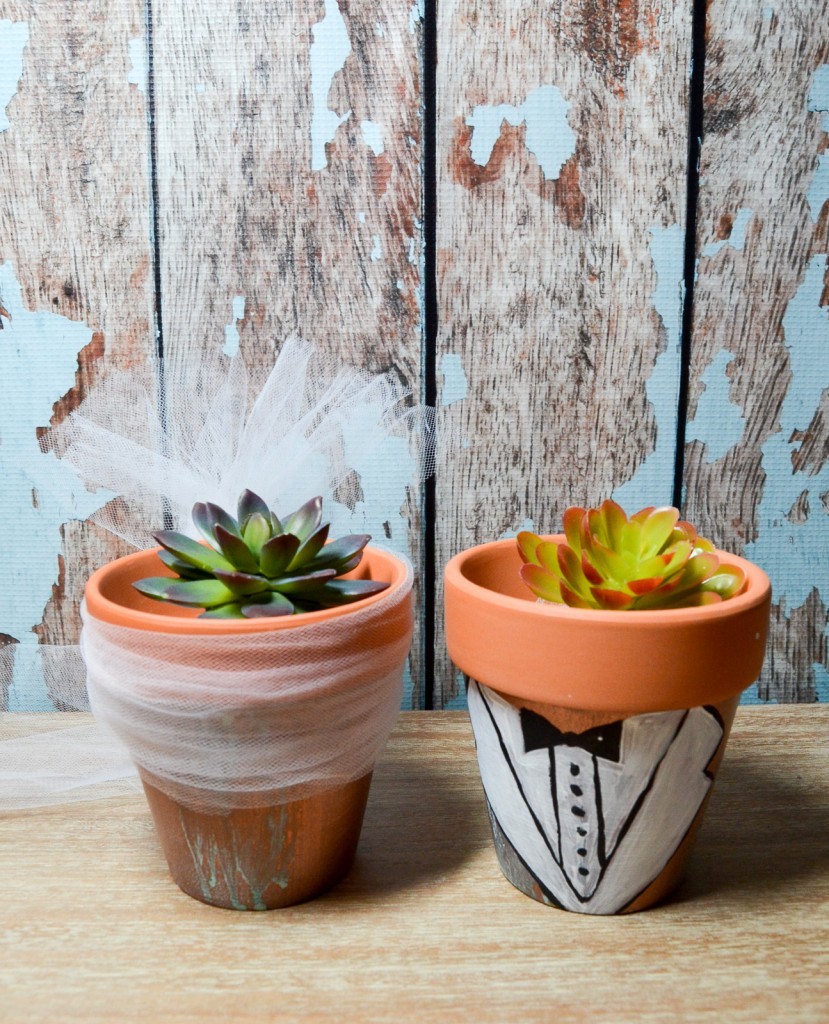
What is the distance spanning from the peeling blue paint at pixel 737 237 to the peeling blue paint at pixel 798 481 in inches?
2.1

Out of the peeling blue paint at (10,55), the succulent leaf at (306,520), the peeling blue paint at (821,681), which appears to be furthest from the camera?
the peeling blue paint at (821,681)

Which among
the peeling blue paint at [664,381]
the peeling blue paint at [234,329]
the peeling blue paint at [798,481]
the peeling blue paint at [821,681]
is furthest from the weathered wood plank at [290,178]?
the peeling blue paint at [821,681]

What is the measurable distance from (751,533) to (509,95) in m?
0.36

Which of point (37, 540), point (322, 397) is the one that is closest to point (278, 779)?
point (322, 397)

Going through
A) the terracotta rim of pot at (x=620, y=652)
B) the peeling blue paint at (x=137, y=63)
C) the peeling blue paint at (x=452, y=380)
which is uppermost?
the peeling blue paint at (x=137, y=63)

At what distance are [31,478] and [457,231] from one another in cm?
35

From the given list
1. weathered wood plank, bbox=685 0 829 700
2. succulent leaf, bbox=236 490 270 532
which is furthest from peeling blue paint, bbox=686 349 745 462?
succulent leaf, bbox=236 490 270 532

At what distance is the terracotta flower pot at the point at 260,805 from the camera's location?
1.36 feet

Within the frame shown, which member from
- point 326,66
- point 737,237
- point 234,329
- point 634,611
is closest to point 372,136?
point 326,66

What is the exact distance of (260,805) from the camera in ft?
1.41

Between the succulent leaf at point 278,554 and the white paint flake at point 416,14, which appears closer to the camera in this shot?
the succulent leaf at point 278,554

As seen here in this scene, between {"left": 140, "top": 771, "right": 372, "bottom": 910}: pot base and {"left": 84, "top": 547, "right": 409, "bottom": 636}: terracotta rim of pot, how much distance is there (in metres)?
0.08

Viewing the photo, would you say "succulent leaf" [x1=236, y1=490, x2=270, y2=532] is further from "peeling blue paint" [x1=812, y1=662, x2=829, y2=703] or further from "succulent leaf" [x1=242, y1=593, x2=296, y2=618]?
"peeling blue paint" [x1=812, y1=662, x2=829, y2=703]

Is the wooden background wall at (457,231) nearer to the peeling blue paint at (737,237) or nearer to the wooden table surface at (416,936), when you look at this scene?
the peeling blue paint at (737,237)
